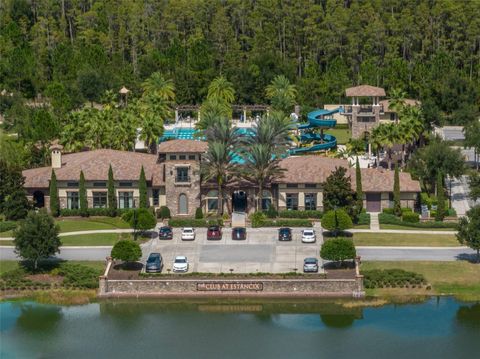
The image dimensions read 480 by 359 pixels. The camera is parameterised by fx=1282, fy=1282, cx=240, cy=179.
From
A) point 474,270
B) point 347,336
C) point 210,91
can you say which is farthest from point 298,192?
point 210,91

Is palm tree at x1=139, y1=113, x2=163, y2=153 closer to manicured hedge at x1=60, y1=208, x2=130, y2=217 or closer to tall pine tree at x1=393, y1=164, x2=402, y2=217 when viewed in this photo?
manicured hedge at x1=60, y1=208, x2=130, y2=217

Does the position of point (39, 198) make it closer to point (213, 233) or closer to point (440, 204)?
point (213, 233)

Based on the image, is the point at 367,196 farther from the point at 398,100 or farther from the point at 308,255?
the point at 398,100

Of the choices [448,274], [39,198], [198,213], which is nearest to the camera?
[448,274]

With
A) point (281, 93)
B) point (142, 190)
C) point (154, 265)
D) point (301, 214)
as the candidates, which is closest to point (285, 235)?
point (301, 214)

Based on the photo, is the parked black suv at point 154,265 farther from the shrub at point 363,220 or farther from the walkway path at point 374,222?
the walkway path at point 374,222

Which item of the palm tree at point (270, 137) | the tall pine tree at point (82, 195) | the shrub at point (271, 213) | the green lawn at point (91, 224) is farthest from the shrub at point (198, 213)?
the tall pine tree at point (82, 195)

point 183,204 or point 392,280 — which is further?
point 183,204
